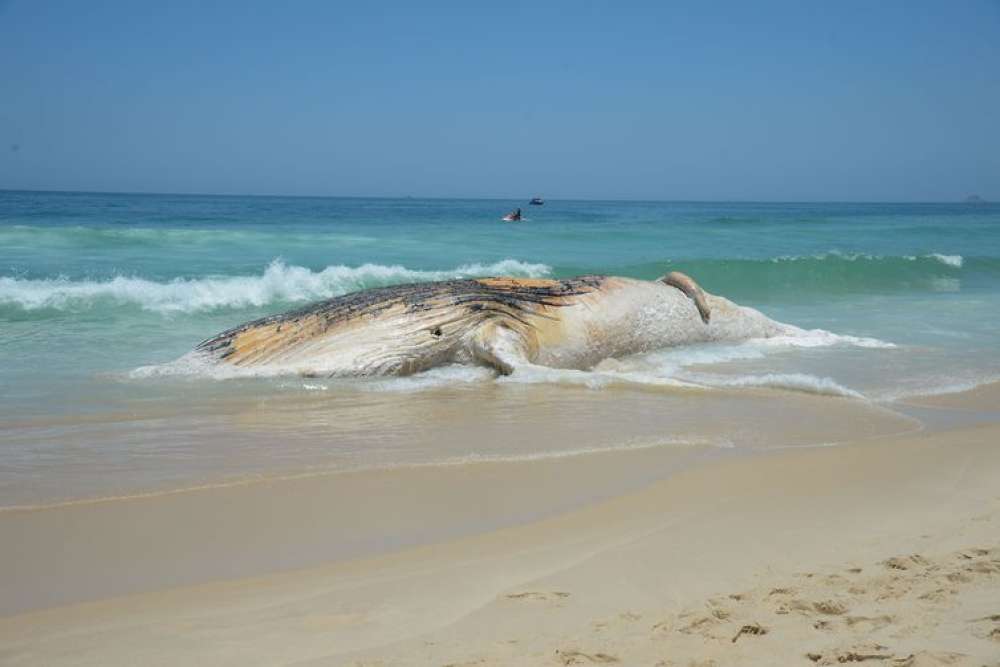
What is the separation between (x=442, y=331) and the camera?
312 inches

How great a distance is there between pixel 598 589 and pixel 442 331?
4678 millimetres

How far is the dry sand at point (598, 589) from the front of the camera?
9.53ft

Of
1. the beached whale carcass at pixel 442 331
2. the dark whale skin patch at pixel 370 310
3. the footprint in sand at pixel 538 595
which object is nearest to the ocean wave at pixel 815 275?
the beached whale carcass at pixel 442 331

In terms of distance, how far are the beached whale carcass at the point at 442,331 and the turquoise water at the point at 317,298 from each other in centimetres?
25

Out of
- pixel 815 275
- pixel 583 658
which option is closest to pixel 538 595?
pixel 583 658

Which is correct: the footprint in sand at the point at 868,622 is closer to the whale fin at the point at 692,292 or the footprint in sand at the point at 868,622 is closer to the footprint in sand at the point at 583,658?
the footprint in sand at the point at 583,658

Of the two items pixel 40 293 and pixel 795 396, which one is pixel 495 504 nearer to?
pixel 795 396

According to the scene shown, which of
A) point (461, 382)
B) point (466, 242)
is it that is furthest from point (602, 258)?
point (461, 382)

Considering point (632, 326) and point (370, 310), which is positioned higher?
point (370, 310)

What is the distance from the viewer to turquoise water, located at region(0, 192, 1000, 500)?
6.88 metres

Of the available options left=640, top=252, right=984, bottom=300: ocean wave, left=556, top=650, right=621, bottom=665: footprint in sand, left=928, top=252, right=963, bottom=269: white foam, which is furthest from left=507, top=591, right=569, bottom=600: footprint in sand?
left=928, top=252, right=963, bottom=269: white foam

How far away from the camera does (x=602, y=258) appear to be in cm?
2583

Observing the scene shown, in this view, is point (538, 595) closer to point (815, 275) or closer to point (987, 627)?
point (987, 627)

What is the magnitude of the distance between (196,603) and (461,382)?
4.41m
